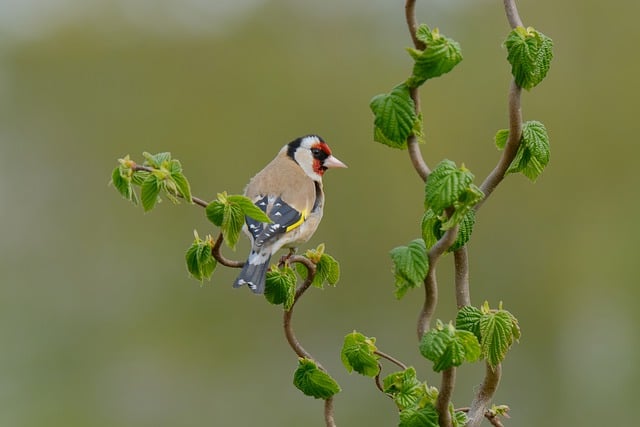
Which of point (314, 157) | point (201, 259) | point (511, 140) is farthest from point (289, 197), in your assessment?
point (511, 140)

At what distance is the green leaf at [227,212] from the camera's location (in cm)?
151

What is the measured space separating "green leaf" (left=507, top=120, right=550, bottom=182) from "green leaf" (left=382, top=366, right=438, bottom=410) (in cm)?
32

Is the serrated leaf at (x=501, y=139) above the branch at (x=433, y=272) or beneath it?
above

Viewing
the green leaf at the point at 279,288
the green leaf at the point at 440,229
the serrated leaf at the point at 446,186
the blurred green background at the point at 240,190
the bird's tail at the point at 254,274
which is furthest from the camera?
the blurred green background at the point at 240,190

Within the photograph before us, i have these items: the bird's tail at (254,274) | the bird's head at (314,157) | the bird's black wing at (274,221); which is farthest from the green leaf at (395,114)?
the bird's head at (314,157)

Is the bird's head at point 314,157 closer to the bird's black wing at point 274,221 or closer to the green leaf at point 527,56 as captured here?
the bird's black wing at point 274,221

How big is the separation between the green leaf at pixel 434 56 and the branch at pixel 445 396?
1.24 ft

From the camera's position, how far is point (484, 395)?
5.01ft

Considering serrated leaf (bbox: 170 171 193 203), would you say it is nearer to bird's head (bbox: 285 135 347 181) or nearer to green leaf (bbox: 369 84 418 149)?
green leaf (bbox: 369 84 418 149)

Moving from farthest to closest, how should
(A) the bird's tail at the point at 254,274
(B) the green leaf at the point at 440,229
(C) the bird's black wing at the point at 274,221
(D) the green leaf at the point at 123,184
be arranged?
(C) the bird's black wing at the point at 274,221
(A) the bird's tail at the point at 254,274
(D) the green leaf at the point at 123,184
(B) the green leaf at the point at 440,229

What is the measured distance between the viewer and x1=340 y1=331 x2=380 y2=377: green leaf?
1.61 metres

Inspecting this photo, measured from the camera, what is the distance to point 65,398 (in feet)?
25.7

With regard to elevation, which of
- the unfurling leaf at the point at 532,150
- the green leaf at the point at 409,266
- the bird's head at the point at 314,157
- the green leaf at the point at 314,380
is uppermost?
the bird's head at the point at 314,157

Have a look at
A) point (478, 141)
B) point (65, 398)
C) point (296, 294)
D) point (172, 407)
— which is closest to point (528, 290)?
point (478, 141)
